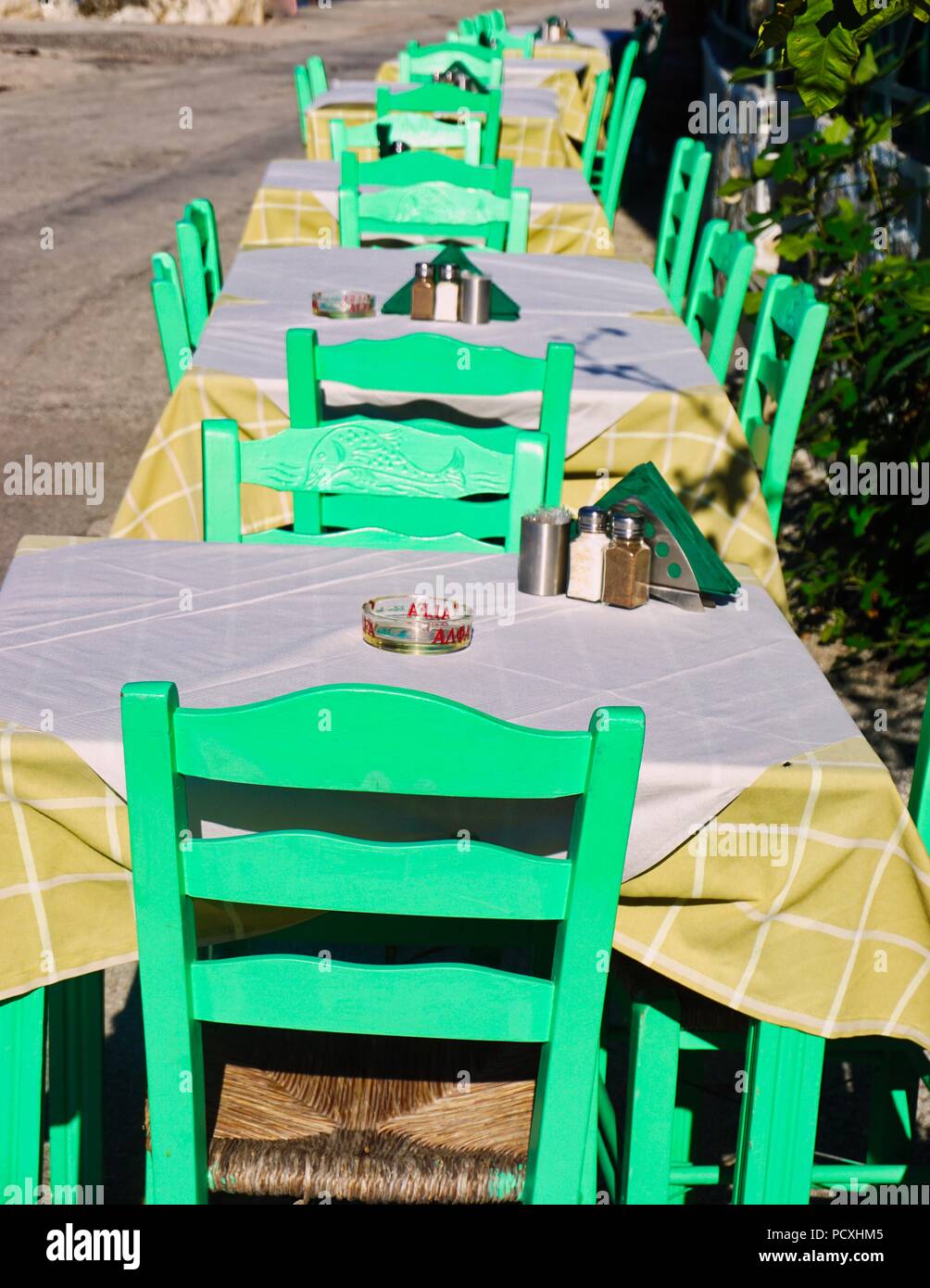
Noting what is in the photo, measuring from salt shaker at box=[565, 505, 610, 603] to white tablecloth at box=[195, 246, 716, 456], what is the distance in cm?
130

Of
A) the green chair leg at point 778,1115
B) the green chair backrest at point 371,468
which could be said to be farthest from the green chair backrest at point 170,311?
the green chair leg at point 778,1115

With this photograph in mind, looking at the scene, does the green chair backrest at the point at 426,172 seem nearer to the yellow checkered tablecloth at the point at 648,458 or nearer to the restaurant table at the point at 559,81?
the yellow checkered tablecloth at the point at 648,458

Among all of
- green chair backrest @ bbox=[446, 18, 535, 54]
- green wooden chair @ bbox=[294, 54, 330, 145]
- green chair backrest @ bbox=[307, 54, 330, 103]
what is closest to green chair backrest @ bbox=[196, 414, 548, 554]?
green wooden chair @ bbox=[294, 54, 330, 145]

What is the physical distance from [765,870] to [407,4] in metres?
31.0

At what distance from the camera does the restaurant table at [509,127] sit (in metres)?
8.02

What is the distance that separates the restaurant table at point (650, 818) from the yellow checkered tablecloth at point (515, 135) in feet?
20.2

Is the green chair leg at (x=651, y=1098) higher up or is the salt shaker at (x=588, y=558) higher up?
the salt shaker at (x=588, y=558)

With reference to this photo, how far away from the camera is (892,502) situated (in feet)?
14.8

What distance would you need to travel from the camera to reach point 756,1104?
2031 mm

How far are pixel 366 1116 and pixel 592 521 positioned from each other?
0.91m

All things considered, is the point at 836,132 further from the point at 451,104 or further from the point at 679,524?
the point at 679,524

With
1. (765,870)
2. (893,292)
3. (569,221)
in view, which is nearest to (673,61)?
(569,221)

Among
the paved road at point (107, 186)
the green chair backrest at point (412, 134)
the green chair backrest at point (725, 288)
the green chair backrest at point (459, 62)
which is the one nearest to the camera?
the green chair backrest at point (725, 288)
